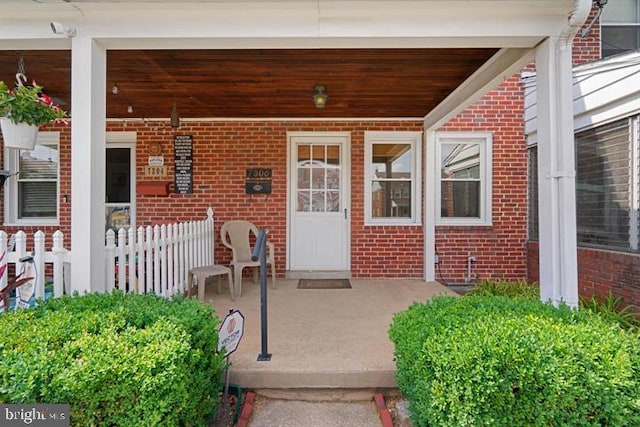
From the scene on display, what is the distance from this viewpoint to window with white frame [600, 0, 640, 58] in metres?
5.85

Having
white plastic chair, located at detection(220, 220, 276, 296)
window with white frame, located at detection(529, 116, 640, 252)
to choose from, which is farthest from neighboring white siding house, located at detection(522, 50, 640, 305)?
white plastic chair, located at detection(220, 220, 276, 296)

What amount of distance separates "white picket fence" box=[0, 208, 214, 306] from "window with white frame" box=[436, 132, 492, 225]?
372 cm

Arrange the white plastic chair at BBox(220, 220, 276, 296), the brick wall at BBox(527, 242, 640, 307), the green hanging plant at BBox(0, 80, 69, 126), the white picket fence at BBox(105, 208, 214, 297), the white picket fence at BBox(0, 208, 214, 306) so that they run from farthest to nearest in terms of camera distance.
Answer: the white plastic chair at BBox(220, 220, 276, 296) < the brick wall at BBox(527, 242, 640, 307) < the white picket fence at BBox(105, 208, 214, 297) < the white picket fence at BBox(0, 208, 214, 306) < the green hanging plant at BBox(0, 80, 69, 126)

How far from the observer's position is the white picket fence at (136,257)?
8.33ft

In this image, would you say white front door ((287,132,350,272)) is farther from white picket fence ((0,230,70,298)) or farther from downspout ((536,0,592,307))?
white picket fence ((0,230,70,298))

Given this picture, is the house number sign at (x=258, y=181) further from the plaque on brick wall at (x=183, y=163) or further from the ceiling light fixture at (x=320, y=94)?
the ceiling light fixture at (x=320, y=94)

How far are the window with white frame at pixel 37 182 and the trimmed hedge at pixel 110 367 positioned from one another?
460cm

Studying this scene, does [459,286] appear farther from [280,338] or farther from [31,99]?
[31,99]

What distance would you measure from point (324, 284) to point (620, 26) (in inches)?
242

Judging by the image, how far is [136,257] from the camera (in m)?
3.36

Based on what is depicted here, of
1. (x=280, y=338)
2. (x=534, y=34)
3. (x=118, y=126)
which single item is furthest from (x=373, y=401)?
(x=118, y=126)

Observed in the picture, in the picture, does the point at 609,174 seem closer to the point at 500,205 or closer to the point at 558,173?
the point at 500,205

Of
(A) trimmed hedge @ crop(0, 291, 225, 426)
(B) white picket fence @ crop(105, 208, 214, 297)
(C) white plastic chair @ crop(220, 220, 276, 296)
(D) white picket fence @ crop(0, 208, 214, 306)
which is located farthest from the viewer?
(C) white plastic chair @ crop(220, 220, 276, 296)

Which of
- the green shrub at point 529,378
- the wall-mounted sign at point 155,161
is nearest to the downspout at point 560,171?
the green shrub at point 529,378
